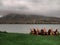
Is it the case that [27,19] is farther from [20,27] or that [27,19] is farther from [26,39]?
[26,39]

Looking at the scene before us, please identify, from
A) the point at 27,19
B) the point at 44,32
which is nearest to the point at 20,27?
the point at 27,19

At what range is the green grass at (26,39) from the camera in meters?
1.71

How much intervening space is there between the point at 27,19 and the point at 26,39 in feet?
0.74

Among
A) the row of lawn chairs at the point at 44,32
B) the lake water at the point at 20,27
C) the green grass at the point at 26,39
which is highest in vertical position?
the lake water at the point at 20,27

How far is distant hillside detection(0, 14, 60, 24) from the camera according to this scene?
5.84 ft

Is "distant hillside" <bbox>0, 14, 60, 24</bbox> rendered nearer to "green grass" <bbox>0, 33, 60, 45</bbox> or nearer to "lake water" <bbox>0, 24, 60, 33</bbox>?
"lake water" <bbox>0, 24, 60, 33</bbox>

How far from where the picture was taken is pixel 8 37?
175 centimetres

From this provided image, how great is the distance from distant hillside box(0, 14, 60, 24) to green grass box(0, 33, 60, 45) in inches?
5.8

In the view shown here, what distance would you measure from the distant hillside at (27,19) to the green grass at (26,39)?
5.8 inches

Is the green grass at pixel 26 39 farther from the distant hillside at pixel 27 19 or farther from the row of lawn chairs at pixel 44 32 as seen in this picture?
the distant hillside at pixel 27 19

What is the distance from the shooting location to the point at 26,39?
1.75m

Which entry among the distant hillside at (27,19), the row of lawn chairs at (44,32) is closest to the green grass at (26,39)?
the row of lawn chairs at (44,32)

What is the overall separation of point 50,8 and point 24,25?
0.36 metres

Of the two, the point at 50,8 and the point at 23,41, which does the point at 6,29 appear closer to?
the point at 23,41
